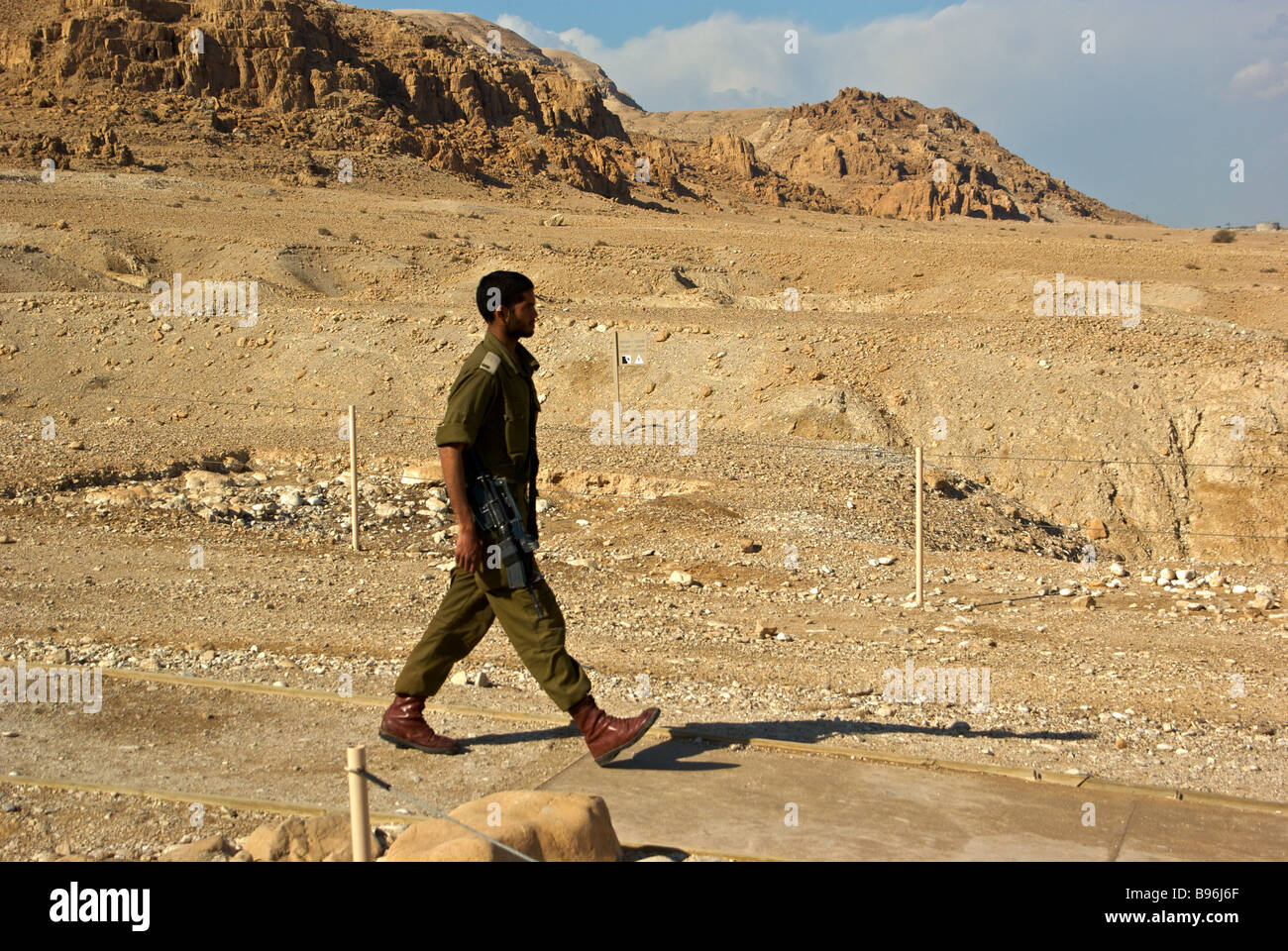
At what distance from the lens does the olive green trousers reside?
473 centimetres

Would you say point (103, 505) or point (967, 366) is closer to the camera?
point (103, 505)

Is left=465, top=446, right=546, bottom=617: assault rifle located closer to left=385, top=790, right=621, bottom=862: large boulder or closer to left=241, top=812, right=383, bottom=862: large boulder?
left=385, top=790, right=621, bottom=862: large boulder

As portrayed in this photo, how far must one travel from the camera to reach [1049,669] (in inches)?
288

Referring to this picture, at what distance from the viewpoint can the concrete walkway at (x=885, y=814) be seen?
4.09 m

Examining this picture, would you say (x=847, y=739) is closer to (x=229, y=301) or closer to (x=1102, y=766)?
(x=1102, y=766)

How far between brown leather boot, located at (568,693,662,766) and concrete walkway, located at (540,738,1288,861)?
0.45ft

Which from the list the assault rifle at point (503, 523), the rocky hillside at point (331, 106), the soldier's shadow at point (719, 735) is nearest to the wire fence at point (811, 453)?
the soldier's shadow at point (719, 735)

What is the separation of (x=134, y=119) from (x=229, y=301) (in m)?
38.9

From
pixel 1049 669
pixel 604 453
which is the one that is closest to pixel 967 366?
pixel 604 453

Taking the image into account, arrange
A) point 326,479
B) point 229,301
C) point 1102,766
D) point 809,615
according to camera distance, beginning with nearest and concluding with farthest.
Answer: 1. point 1102,766
2. point 809,615
3. point 326,479
4. point 229,301

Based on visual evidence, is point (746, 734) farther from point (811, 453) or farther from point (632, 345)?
point (632, 345)

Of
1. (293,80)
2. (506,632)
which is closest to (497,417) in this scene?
(506,632)

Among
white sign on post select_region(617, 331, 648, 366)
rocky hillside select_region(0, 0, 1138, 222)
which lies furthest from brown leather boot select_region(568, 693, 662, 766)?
rocky hillside select_region(0, 0, 1138, 222)

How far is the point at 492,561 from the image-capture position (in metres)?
4.68
